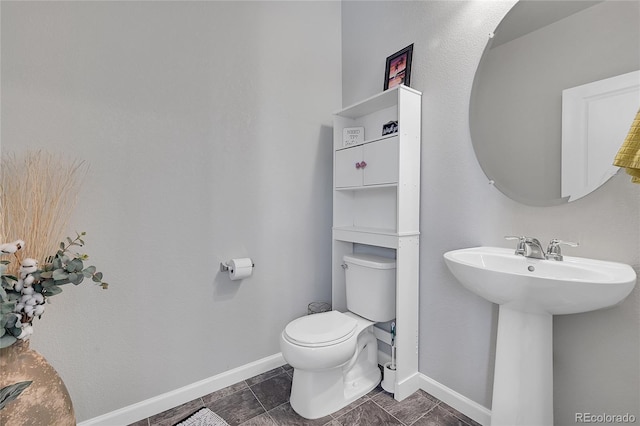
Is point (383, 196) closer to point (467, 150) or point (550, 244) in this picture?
point (467, 150)

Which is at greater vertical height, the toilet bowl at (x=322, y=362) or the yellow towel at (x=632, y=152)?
the yellow towel at (x=632, y=152)

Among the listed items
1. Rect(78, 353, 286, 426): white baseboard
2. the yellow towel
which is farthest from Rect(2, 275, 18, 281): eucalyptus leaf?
the yellow towel

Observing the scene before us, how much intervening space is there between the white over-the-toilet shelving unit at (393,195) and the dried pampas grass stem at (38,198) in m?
1.42

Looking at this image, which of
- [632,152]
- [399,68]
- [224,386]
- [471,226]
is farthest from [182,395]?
[399,68]

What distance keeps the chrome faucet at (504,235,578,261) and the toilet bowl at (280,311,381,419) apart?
875mm

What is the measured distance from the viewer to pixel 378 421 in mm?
1461

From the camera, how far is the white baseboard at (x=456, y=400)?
55.4 inches

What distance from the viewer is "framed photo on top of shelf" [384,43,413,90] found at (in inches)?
68.6

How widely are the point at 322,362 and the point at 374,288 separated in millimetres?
529

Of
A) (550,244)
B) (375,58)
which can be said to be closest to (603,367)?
(550,244)

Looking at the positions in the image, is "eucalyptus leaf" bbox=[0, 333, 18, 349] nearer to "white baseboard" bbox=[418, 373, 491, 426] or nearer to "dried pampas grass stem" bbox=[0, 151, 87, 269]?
"dried pampas grass stem" bbox=[0, 151, 87, 269]

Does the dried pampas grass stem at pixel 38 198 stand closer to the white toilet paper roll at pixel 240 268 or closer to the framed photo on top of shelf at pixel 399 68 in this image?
the white toilet paper roll at pixel 240 268

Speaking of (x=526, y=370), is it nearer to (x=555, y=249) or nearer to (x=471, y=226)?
(x=555, y=249)

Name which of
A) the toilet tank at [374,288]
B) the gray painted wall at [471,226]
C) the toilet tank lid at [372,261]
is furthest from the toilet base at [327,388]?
the toilet tank lid at [372,261]
